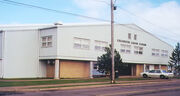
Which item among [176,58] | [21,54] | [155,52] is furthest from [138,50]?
[21,54]

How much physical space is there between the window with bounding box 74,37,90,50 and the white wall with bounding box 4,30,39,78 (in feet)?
16.5

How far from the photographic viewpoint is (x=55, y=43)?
31.2m

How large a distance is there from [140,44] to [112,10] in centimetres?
1934

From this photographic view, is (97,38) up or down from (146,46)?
up

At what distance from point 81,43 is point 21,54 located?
7.83m

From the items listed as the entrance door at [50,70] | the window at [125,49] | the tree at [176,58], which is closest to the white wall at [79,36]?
the entrance door at [50,70]

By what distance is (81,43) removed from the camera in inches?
1344

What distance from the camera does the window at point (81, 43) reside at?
110ft

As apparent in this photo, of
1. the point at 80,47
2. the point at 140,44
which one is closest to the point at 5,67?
the point at 80,47

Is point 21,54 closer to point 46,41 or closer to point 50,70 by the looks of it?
point 46,41

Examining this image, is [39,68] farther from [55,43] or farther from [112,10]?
[112,10]

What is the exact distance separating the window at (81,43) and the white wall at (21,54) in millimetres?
5033

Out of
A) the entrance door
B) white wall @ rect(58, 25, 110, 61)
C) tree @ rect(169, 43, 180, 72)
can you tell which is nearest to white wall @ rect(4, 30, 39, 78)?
the entrance door

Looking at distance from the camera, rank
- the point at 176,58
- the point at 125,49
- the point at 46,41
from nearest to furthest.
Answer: the point at 46,41 < the point at 125,49 < the point at 176,58
